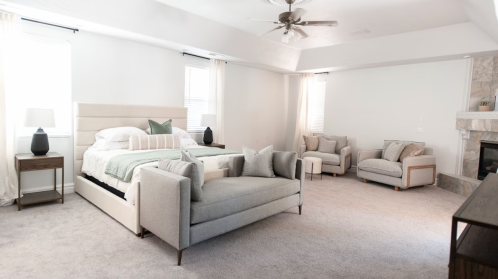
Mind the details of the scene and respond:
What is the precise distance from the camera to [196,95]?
5996mm

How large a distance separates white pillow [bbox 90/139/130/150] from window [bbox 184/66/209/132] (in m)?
1.80

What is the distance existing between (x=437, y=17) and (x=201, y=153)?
163 inches

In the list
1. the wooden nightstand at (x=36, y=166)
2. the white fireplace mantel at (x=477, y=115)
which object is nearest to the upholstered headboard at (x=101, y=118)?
the wooden nightstand at (x=36, y=166)

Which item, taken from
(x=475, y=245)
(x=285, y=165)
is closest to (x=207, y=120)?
(x=285, y=165)

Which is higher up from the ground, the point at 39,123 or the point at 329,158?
the point at 39,123

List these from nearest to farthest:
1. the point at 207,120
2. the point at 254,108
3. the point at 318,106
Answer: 1. the point at 207,120
2. the point at 254,108
3. the point at 318,106

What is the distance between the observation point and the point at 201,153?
4.00 m

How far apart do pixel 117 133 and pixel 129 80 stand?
1148 mm

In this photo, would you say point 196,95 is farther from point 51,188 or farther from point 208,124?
point 51,188

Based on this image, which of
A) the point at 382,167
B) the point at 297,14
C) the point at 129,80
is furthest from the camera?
the point at 382,167

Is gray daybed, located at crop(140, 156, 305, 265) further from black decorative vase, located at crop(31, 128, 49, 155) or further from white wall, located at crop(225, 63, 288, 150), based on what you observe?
white wall, located at crop(225, 63, 288, 150)

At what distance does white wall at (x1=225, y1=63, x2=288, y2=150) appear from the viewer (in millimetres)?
6676

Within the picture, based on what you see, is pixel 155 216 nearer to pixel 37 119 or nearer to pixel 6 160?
pixel 37 119

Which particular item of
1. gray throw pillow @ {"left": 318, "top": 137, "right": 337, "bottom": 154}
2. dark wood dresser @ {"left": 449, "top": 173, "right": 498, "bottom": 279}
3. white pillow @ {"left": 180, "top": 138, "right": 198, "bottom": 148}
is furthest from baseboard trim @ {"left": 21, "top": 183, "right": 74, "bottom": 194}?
gray throw pillow @ {"left": 318, "top": 137, "right": 337, "bottom": 154}
